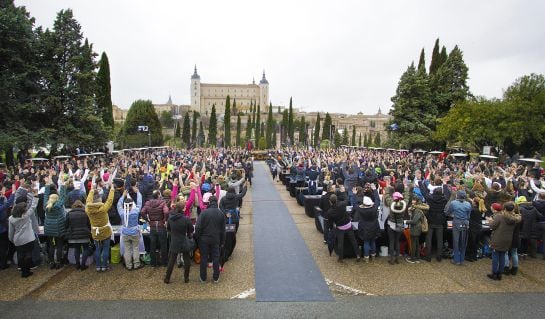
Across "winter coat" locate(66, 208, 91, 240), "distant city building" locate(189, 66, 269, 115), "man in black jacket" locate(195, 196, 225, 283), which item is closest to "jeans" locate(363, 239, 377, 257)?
"man in black jacket" locate(195, 196, 225, 283)

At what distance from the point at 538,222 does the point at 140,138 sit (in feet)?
155

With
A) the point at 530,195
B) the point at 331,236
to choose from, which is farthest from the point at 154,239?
the point at 530,195

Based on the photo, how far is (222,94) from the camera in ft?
482

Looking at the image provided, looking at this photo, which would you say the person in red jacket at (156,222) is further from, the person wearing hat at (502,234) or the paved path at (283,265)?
the person wearing hat at (502,234)

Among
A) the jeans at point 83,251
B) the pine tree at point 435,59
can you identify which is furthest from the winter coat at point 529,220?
the pine tree at point 435,59

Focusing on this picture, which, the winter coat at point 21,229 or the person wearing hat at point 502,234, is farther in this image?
the winter coat at point 21,229

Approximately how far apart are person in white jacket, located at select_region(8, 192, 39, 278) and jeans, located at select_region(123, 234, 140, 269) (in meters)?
1.73

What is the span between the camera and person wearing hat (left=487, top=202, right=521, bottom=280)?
6.41m

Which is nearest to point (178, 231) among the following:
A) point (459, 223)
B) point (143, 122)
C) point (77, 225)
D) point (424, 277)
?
point (77, 225)

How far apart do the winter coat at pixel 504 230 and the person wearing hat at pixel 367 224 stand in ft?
7.28

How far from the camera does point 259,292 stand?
6117 mm

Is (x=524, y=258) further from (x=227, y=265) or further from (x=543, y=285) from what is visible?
(x=227, y=265)

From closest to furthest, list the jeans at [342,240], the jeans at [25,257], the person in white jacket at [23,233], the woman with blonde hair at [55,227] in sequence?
the person in white jacket at [23,233] → the jeans at [25,257] → the woman with blonde hair at [55,227] → the jeans at [342,240]

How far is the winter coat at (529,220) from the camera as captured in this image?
750cm
